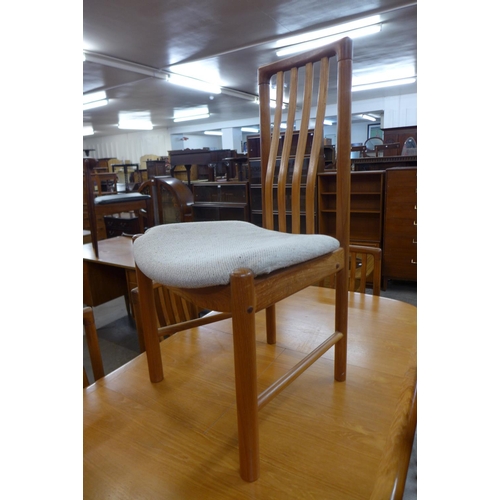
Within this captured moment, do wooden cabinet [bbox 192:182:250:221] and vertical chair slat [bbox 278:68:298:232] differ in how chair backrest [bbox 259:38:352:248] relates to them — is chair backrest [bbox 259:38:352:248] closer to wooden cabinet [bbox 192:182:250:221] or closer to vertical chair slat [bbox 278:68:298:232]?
vertical chair slat [bbox 278:68:298:232]

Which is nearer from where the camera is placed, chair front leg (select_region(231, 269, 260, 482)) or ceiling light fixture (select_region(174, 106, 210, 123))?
chair front leg (select_region(231, 269, 260, 482))

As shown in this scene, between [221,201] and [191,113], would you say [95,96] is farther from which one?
[221,201]

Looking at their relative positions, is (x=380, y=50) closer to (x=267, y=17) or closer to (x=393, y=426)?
(x=267, y=17)

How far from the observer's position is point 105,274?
262cm

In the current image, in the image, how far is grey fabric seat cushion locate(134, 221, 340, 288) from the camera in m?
0.53

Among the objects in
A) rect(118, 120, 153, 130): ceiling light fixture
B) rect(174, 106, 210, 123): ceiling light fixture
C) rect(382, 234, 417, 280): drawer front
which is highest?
→ rect(118, 120, 153, 130): ceiling light fixture

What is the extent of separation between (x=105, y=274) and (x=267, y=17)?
3524 mm

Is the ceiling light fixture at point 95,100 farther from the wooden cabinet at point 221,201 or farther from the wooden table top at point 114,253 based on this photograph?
the wooden table top at point 114,253

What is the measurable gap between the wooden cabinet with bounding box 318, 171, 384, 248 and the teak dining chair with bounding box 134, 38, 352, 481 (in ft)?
9.18

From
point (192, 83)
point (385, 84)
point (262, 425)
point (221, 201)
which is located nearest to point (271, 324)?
point (262, 425)

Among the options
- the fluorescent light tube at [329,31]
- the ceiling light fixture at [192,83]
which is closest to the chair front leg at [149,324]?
the fluorescent light tube at [329,31]

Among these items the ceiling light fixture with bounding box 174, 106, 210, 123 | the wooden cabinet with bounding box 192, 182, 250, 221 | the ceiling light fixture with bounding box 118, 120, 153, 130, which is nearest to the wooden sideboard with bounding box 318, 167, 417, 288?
the wooden cabinet with bounding box 192, 182, 250, 221

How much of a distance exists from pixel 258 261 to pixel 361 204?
3560 mm
